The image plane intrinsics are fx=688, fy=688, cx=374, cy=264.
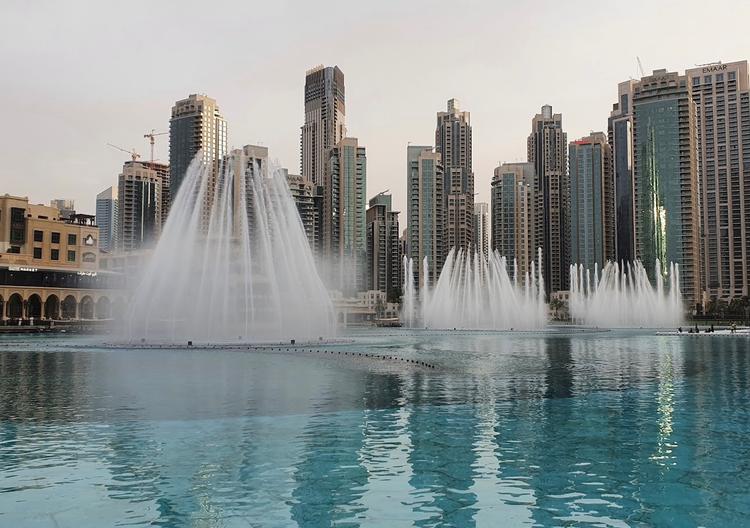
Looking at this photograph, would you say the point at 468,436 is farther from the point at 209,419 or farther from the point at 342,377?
the point at 342,377

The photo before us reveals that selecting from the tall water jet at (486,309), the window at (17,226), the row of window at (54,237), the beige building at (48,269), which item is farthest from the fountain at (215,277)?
the window at (17,226)

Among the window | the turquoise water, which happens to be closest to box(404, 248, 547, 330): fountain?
the window

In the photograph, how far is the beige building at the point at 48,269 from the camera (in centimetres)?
11119

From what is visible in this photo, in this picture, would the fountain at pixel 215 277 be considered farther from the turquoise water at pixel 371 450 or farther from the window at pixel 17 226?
the window at pixel 17 226

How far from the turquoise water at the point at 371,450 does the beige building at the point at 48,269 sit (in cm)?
8859

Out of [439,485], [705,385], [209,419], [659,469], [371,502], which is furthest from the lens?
[705,385]

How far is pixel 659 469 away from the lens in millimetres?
15070

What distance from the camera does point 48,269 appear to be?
116188mm

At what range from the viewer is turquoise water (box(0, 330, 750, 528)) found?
40.1 feet

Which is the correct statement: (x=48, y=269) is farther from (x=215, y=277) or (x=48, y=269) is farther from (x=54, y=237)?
(x=215, y=277)

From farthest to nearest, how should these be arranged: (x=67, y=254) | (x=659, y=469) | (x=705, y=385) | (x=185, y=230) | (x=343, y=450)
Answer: (x=67, y=254) < (x=185, y=230) < (x=705, y=385) < (x=343, y=450) < (x=659, y=469)

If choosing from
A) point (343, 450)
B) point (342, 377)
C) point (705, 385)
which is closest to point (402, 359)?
point (342, 377)

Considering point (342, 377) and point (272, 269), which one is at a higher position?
point (272, 269)

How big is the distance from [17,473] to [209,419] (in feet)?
23.0
